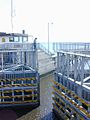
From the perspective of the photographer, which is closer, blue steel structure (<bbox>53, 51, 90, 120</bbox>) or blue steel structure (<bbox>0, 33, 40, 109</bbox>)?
blue steel structure (<bbox>53, 51, 90, 120</bbox>)

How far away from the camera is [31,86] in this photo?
13469 millimetres

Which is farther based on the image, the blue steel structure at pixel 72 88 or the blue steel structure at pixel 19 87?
the blue steel structure at pixel 19 87

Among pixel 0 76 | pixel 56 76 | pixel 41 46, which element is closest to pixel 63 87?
pixel 56 76

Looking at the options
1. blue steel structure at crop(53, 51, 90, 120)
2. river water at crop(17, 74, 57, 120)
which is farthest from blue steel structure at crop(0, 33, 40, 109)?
blue steel structure at crop(53, 51, 90, 120)

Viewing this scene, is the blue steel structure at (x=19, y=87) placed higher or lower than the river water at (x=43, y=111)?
higher

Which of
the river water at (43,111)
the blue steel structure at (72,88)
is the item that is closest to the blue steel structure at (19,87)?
the river water at (43,111)

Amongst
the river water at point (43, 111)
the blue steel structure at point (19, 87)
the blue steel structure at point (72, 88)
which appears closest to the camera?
the blue steel structure at point (72, 88)

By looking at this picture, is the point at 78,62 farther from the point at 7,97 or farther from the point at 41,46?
the point at 41,46

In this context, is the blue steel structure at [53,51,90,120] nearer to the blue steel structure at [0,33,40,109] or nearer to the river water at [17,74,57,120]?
the river water at [17,74,57,120]

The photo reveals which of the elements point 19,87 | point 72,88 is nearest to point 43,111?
point 19,87

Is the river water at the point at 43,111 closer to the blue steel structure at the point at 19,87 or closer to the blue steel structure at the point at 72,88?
the blue steel structure at the point at 72,88

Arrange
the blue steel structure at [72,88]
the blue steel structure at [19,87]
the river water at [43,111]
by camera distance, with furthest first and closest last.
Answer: the blue steel structure at [19,87] < the river water at [43,111] < the blue steel structure at [72,88]

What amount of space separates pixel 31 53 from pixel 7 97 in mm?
3301

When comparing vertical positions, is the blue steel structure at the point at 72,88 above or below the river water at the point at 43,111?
above
